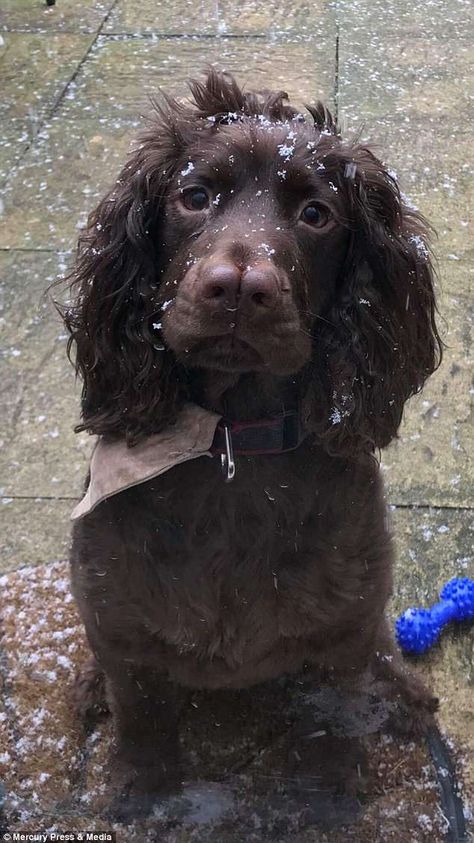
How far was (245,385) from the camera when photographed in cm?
207

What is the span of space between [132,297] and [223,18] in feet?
17.9

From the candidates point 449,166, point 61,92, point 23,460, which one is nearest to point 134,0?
point 61,92

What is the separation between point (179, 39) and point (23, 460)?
4.31 meters

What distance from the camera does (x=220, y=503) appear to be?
6.86 ft

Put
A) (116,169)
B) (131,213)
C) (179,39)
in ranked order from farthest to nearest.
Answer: (179,39), (116,169), (131,213)

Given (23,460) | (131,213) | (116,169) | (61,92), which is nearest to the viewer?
(131,213)

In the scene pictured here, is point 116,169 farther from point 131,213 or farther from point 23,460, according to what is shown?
point 131,213

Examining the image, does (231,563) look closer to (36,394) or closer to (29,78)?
(36,394)

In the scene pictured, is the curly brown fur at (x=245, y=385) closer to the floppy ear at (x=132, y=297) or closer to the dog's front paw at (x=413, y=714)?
the floppy ear at (x=132, y=297)

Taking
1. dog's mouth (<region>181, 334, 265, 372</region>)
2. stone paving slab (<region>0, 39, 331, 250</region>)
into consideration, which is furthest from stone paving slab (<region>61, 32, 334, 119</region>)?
dog's mouth (<region>181, 334, 265, 372</region>)

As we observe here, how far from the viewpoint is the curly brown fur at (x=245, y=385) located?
6.56 feet

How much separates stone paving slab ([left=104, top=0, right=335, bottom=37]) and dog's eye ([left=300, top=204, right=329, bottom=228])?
4922 mm

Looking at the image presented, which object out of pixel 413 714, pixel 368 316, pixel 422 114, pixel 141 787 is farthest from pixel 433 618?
pixel 422 114

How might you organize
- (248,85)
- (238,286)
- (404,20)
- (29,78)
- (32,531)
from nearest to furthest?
(238,286) → (32,531) → (248,85) → (29,78) → (404,20)
